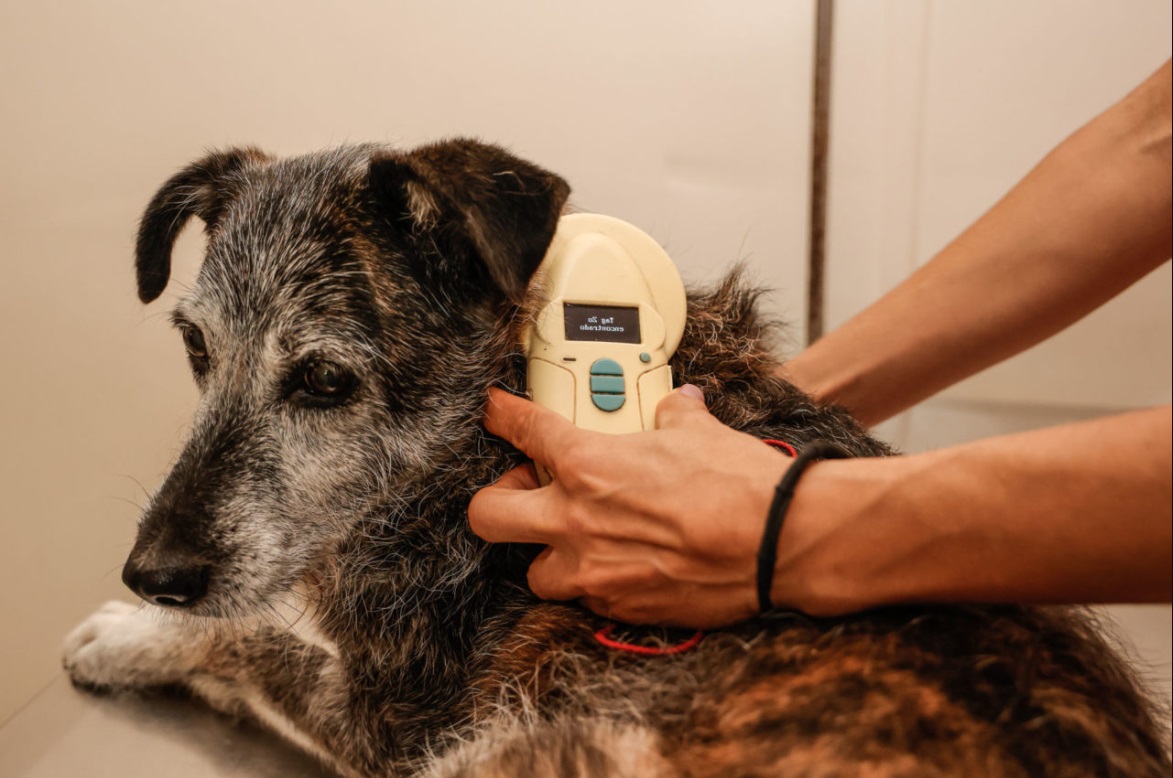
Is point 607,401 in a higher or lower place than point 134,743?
higher

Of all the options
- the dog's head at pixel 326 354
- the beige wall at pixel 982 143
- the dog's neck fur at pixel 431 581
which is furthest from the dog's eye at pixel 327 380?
the beige wall at pixel 982 143

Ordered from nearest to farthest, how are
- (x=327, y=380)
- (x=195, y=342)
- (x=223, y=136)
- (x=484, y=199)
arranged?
(x=484, y=199)
(x=327, y=380)
(x=195, y=342)
(x=223, y=136)

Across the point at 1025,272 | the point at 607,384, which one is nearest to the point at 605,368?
the point at 607,384

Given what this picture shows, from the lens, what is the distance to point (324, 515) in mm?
1189

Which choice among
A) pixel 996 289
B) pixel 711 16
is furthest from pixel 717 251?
pixel 996 289

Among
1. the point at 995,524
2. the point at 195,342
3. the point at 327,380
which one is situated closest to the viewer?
the point at 995,524

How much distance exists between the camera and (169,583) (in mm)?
1056

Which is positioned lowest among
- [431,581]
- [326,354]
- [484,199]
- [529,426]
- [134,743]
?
[134,743]

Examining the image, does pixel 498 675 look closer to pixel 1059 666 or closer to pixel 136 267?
pixel 1059 666

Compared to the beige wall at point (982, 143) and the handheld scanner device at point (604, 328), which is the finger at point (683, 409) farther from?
the beige wall at point (982, 143)

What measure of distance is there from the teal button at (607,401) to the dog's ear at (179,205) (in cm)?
77

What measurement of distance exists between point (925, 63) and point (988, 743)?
1.77 meters

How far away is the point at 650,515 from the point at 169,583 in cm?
66

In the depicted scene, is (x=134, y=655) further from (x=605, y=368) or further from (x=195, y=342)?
(x=605, y=368)
